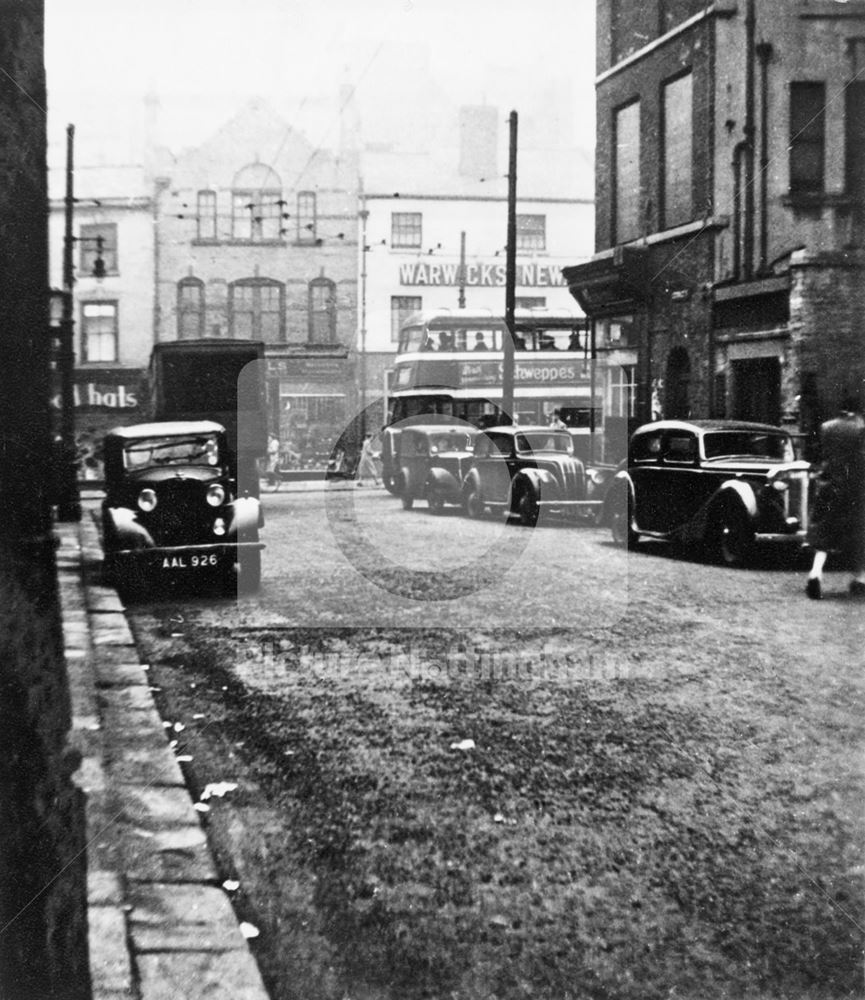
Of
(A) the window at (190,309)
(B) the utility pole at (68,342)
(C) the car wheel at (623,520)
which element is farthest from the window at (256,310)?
(C) the car wheel at (623,520)

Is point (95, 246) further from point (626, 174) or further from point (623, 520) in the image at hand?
point (623, 520)

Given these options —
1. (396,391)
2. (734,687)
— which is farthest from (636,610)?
(396,391)

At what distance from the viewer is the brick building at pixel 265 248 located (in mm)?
4832

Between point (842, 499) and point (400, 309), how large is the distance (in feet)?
10.8

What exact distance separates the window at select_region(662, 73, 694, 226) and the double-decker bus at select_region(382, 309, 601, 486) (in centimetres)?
191

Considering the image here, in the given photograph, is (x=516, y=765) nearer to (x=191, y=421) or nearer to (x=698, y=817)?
(x=698, y=817)

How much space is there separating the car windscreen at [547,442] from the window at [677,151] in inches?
295

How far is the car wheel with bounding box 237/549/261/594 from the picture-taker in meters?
7.73

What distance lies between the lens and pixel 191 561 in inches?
297

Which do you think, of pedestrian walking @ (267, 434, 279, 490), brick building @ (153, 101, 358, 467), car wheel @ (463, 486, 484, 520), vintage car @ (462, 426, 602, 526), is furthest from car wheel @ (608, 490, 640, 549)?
brick building @ (153, 101, 358, 467)

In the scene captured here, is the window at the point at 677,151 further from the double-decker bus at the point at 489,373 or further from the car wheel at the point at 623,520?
the car wheel at the point at 623,520

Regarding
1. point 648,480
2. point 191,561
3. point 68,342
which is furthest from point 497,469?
point 68,342

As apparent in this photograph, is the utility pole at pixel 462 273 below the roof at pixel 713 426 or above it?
above

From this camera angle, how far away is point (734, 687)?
5.06 meters
